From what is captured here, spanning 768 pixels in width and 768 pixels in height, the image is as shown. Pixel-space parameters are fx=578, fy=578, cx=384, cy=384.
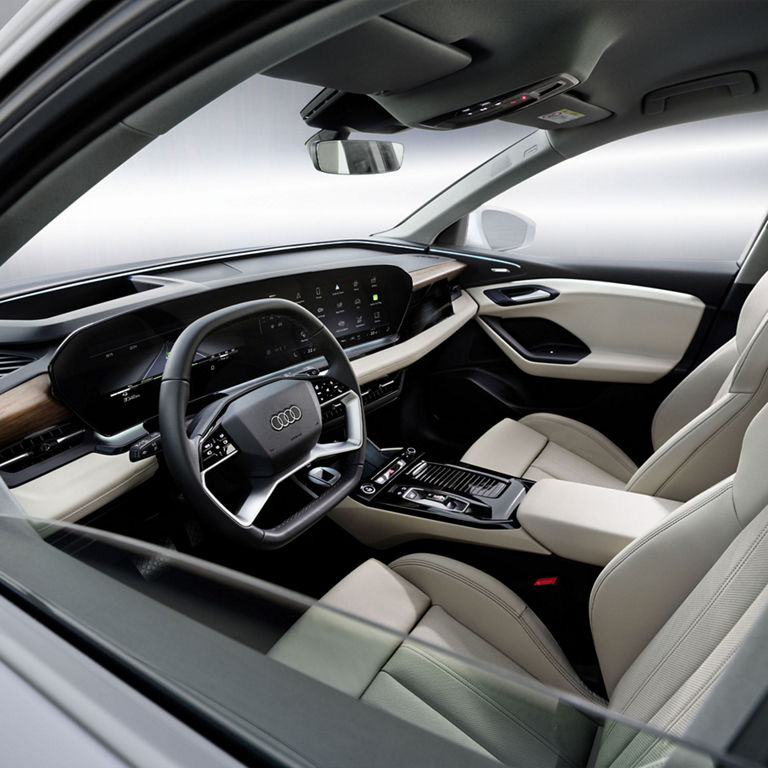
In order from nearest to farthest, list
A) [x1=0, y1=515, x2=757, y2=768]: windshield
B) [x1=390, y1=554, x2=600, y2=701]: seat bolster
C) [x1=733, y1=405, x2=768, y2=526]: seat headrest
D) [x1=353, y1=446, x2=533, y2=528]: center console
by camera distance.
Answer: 1. [x1=0, y1=515, x2=757, y2=768]: windshield
2. [x1=733, y1=405, x2=768, y2=526]: seat headrest
3. [x1=390, y1=554, x2=600, y2=701]: seat bolster
4. [x1=353, y1=446, x2=533, y2=528]: center console

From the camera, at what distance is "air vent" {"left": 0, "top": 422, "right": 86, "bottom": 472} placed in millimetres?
1153

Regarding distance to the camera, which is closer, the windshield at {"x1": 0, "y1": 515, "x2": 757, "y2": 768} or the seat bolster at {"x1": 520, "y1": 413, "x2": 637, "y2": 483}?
the windshield at {"x1": 0, "y1": 515, "x2": 757, "y2": 768}

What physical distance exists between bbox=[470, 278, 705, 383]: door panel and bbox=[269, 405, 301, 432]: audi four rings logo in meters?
1.36

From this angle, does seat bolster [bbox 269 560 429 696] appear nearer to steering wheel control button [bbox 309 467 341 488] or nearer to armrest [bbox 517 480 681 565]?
armrest [bbox 517 480 681 565]

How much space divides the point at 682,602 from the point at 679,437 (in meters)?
0.56

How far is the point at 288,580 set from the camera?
1.71 meters

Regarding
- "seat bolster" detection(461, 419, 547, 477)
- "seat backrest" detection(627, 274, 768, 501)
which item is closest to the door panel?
"seat bolster" detection(461, 419, 547, 477)

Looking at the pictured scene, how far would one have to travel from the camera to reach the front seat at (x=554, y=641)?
0.44m

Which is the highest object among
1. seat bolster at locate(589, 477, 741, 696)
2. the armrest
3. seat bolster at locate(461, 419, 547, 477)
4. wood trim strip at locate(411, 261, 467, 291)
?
wood trim strip at locate(411, 261, 467, 291)

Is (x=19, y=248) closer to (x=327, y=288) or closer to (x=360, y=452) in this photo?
(x=360, y=452)

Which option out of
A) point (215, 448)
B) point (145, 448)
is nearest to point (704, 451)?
point (215, 448)

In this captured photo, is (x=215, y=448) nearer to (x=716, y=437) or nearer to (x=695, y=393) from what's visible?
(x=716, y=437)

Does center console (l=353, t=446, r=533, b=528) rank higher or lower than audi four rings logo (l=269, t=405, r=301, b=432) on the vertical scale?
lower

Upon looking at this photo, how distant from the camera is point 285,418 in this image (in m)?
1.38
